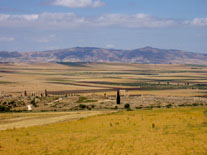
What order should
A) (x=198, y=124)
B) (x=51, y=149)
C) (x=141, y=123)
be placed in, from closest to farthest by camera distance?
1. (x=51, y=149)
2. (x=198, y=124)
3. (x=141, y=123)

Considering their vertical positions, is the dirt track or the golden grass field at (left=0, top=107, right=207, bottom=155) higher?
the golden grass field at (left=0, top=107, right=207, bottom=155)

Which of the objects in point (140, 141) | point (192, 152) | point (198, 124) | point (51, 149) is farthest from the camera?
point (198, 124)

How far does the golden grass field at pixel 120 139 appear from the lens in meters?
18.8

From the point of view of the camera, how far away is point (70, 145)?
20.7 metres

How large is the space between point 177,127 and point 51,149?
986 centimetres

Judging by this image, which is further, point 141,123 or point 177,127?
point 141,123

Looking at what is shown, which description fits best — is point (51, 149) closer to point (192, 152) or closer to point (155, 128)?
point (192, 152)

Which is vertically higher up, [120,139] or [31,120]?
[120,139]

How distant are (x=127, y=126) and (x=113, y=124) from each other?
1.88m

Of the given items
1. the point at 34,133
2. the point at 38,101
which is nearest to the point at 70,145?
the point at 34,133

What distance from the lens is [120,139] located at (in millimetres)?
21688

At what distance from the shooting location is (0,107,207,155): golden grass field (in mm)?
18812

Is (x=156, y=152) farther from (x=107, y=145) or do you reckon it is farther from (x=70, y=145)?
(x=70, y=145)

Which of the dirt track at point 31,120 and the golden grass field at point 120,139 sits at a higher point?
the golden grass field at point 120,139
